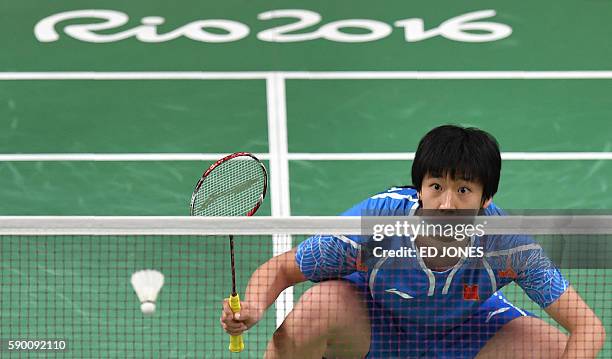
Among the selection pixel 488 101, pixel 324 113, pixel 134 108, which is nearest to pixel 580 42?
pixel 488 101

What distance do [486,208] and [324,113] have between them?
3.89m

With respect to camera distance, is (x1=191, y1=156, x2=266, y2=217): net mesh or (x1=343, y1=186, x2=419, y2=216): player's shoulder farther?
(x1=191, y1=156, x2=266, y2=217): net mesh

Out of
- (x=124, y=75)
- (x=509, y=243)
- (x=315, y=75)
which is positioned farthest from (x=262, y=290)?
(x=124, y=75)

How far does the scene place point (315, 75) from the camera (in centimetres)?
971

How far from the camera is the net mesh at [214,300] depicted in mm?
5613

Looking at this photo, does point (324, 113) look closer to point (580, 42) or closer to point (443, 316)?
point (580, 42)

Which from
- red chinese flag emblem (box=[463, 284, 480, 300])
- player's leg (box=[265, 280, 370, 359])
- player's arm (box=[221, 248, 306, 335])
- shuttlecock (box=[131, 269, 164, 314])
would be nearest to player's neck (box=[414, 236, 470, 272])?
red chinese flag emblem (box=[463, 284, 480, 300])

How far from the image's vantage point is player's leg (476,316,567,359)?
5648 mm

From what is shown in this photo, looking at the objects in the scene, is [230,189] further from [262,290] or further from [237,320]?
[237,320]

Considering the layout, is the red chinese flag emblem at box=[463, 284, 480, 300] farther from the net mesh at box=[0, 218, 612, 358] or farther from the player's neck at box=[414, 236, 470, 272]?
the player's neck at box=[414, 236, 470, 272]

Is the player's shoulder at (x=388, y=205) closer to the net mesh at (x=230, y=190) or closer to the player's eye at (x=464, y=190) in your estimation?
the player's eye at (x=464, y=190)

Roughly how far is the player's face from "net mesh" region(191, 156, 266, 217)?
2.39 ft

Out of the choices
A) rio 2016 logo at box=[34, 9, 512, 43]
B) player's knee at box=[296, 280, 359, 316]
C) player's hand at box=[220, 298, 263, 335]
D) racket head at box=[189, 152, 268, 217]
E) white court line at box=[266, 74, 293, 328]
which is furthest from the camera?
rio 2016 logo at box=[34, 9, 512, 43]

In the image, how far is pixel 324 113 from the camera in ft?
30.9
